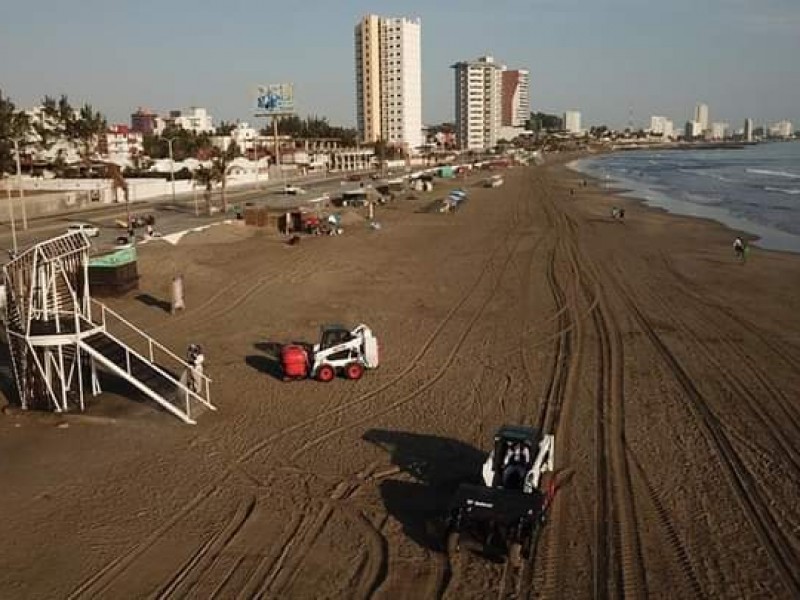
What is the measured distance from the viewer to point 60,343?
1623 cm

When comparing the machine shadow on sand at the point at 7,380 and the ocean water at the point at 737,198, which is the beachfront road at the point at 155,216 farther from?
the ocean water at the point at 737,198

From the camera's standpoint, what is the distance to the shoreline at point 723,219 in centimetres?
4422

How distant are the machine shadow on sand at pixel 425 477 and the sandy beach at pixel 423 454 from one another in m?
0.05

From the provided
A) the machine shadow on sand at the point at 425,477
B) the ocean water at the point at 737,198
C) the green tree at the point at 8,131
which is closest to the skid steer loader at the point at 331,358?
the machine shadow on sand at the point at 425,477

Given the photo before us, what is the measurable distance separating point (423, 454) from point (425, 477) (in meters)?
0.96

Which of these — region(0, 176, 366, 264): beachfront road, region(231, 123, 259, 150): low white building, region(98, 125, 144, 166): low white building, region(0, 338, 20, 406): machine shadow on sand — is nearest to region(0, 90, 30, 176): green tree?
region(0, 176, 366, 264): beachfront road

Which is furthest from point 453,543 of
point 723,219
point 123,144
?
point 123,144

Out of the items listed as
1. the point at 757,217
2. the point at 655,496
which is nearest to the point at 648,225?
the point at 757,217

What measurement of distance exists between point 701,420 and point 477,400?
16.2ft

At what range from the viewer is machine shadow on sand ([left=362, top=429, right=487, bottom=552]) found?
11.8 metres

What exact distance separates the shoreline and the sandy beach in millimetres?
15922

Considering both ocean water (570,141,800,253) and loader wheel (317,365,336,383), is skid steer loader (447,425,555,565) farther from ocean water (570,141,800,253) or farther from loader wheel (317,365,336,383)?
ocean water (570,141,800,253)

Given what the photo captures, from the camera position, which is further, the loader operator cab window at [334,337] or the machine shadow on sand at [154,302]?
the machine shadow on sand at [154,302]

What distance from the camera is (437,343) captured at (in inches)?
889
